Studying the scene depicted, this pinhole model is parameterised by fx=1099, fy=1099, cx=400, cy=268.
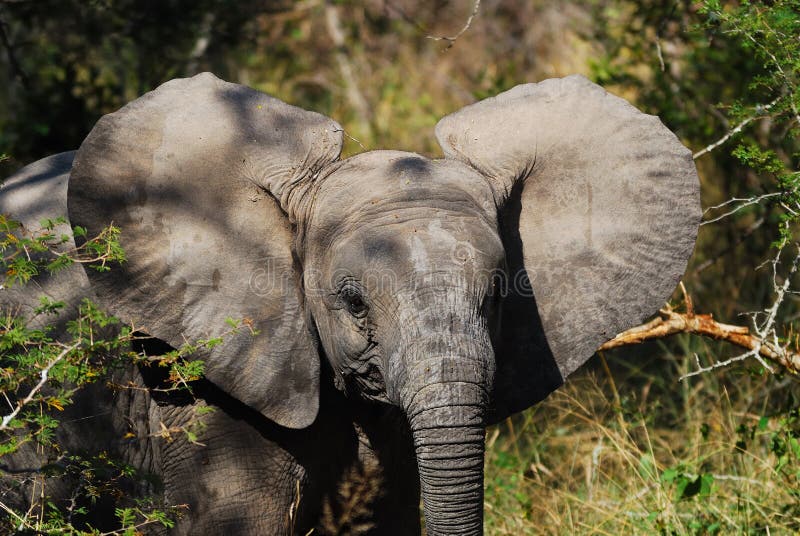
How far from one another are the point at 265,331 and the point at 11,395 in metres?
1.03

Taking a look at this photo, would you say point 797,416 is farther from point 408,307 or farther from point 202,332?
point 202,332

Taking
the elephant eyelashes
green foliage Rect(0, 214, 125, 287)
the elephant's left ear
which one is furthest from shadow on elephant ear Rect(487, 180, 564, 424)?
green foliage Rect(0, 214, 125, 287)

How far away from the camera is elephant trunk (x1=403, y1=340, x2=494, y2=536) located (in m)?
3.15

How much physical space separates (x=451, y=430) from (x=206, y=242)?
1112mm

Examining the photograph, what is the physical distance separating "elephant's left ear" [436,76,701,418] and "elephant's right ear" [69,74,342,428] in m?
0.71

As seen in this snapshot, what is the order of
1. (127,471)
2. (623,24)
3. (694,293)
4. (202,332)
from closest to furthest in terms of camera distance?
(127,471), (202,332), (694,293), (623,24)

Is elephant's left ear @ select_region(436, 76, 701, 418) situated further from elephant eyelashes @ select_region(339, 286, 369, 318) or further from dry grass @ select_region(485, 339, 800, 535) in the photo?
dry grass @ select_region(485, 339, 800, 535)

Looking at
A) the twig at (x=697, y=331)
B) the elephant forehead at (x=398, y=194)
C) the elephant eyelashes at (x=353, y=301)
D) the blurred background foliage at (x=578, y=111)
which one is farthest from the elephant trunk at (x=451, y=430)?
the twig at (x=697, y=331)

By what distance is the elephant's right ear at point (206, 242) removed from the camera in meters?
3.67

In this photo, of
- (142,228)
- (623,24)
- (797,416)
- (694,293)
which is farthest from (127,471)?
(623,24)

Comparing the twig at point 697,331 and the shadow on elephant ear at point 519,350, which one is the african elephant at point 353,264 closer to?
the shadow on elephant ear at point 519,350

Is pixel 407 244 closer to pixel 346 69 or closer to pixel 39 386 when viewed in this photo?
pixel 39 386

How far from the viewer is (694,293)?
7.00 metres

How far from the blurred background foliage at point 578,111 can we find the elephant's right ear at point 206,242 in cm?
43
